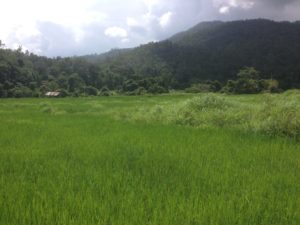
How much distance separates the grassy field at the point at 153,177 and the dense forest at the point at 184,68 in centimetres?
3913

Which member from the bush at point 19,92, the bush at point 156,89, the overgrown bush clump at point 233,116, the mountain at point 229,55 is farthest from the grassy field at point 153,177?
the mountain at point 229,55

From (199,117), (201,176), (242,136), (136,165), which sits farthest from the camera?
(199,117)

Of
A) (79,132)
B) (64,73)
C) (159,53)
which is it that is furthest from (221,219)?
(159,53)

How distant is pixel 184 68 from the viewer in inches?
2584

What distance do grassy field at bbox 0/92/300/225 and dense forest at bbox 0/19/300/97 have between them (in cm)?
3913

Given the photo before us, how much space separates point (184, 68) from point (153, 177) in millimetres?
62746

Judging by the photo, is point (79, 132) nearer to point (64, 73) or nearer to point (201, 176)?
point (201, 176)

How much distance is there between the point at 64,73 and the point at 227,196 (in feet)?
208

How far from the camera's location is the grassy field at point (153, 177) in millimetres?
2871

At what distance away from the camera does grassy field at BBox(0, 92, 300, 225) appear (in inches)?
113

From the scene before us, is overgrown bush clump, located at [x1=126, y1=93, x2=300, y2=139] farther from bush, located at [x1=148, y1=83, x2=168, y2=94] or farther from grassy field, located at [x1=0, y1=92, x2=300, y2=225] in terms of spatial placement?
bush, located at [x1=148, y1=83, x2=168, y2=94]

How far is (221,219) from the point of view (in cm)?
282

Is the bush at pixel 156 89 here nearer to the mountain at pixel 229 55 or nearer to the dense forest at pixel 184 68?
the dense forest at pixel 184 68

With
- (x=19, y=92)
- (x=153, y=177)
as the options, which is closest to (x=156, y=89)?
(x=19, y=92)
